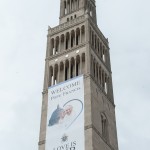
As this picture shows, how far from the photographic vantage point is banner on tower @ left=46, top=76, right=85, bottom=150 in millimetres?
39594

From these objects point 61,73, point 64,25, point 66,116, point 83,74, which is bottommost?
point 66,116

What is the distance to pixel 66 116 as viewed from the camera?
137ft

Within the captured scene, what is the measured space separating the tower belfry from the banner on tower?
121mm

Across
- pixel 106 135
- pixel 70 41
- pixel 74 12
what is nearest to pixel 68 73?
pixel 70 41

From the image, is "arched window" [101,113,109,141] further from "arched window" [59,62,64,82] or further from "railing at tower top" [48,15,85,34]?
"railing at tower top" [48,15,85,34]

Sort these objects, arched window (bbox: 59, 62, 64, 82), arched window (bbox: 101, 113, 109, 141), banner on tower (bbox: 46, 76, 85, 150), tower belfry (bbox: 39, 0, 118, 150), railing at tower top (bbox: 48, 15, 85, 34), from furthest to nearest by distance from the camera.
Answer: railing at tower top (bbox: 48, 15, 85, 34)
arched window (bbox: 59, 62, 64, 82)
arched window (bbox: 101, 113, 109, 141)
tower belfry (bbox: 39, 0, 118, 150)
banner on tower (bbox: 46, 76, 85, 150)

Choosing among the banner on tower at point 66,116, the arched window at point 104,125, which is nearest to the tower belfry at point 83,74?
the arched window at point 104,125

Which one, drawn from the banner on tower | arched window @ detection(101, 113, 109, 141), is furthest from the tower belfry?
the banner on tower

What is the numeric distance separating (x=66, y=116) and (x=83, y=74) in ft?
19.4

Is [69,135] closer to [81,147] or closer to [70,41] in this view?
[81,147]

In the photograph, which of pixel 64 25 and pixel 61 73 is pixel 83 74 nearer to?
pixel 61 73

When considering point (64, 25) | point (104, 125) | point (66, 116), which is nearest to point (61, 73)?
point (66, 116)

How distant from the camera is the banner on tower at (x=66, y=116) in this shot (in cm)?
3959

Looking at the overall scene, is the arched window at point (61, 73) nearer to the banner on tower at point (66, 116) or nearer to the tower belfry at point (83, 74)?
the tower belfry at point (83, 74)
